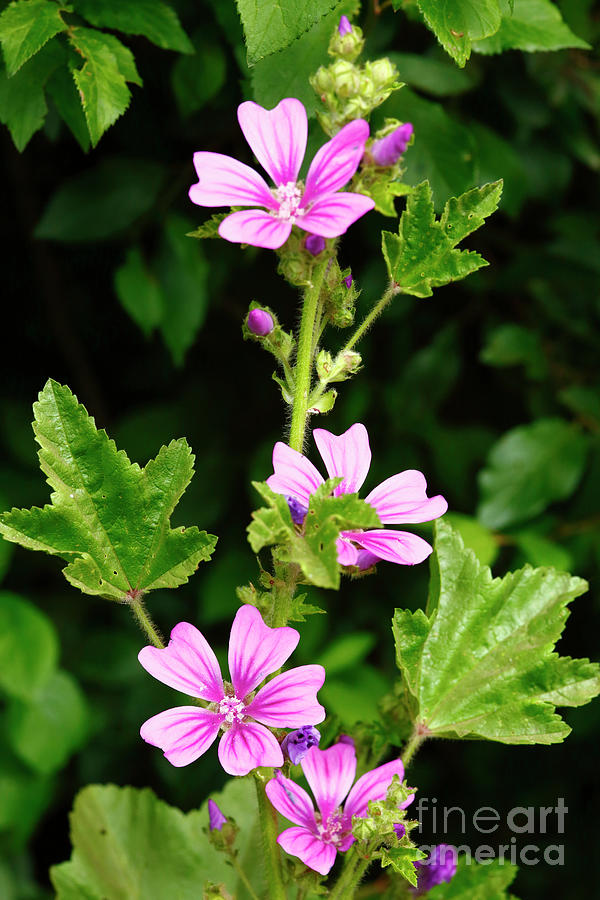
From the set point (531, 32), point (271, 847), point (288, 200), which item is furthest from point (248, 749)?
point (531, 32)

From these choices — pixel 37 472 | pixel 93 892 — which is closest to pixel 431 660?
pixel 93 892

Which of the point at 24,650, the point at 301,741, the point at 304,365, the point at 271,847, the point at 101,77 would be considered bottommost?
the point at 24,650

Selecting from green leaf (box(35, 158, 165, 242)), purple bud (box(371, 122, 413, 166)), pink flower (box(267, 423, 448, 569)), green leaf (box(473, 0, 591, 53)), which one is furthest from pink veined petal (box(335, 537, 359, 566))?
green leaf (box(35, 158, 165, 242))

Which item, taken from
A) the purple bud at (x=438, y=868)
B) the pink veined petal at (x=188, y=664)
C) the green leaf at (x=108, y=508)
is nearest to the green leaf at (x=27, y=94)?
the green leaf at (x=108, y=508)

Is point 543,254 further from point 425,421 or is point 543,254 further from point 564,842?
point 564,842

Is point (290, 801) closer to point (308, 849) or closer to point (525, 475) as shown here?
point (308, 849)

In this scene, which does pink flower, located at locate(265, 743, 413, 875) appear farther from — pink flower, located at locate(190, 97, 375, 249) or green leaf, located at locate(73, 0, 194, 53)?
green leaf, located at locate(73, 0, 194, 53)
